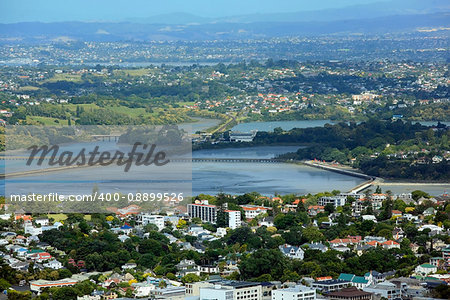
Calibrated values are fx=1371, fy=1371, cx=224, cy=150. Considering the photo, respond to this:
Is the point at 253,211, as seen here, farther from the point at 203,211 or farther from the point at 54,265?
the point at 54,265

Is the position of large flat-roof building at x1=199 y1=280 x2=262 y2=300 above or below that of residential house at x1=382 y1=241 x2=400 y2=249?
above

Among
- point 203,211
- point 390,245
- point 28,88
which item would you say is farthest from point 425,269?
point 28,88

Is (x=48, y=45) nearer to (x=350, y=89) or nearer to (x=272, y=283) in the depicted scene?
(x=350, y=89)

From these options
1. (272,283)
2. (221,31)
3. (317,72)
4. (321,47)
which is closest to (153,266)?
(272,283)

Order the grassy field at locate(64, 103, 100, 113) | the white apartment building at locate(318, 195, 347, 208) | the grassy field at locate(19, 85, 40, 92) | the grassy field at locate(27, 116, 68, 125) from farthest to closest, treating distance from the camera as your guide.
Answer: the grassy field at locate(19, 85, 40, 92) < the grassy field at locate(64, 103, 100, 113) < the grassy field at locate(27, 116, 68, 125) < the white apartment building at locate(318, 195, 347, 208)

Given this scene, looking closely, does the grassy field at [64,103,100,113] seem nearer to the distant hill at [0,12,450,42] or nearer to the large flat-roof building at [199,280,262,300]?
the large flat-roof building at [199,280,262,300]

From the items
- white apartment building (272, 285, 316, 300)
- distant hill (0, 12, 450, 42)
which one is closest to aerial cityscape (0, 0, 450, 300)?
white apartment building (272, 285, 316, 300)
